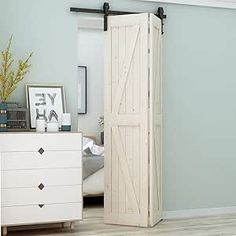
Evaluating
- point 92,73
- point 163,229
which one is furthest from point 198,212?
point 92,73

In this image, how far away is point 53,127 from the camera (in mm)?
5008

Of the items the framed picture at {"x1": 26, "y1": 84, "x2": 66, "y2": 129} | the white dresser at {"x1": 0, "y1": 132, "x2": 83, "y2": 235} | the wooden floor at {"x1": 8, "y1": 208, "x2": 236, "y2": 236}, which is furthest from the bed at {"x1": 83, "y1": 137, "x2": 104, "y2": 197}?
the white dresser at {"x1": 0, "y1": 132, "x2": 83, "y2": 235}

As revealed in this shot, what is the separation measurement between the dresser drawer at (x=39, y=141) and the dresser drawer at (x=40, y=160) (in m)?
0.04

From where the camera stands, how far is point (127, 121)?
531 cm

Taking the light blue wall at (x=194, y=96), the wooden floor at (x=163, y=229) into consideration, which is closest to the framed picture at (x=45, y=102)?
the light blue wall at (x=194, y=96)

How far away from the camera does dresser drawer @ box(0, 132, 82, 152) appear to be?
467cm

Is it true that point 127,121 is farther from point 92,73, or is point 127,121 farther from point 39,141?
point 92,73

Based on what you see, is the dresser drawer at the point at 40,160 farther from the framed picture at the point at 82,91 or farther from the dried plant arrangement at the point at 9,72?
the framed picture at the point at 82,91

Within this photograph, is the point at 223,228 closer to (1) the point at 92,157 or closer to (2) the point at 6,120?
(1) the point at 92,157

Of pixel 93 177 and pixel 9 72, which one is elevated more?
pixel 9 72

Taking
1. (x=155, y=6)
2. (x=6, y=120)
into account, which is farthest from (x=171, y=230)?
(x=155, y=6)

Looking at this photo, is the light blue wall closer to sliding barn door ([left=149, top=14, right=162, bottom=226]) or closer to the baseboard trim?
the baseboard trim

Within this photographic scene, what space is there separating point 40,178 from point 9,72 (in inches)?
46.6

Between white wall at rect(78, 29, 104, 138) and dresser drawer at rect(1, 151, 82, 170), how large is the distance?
11.4 feet
